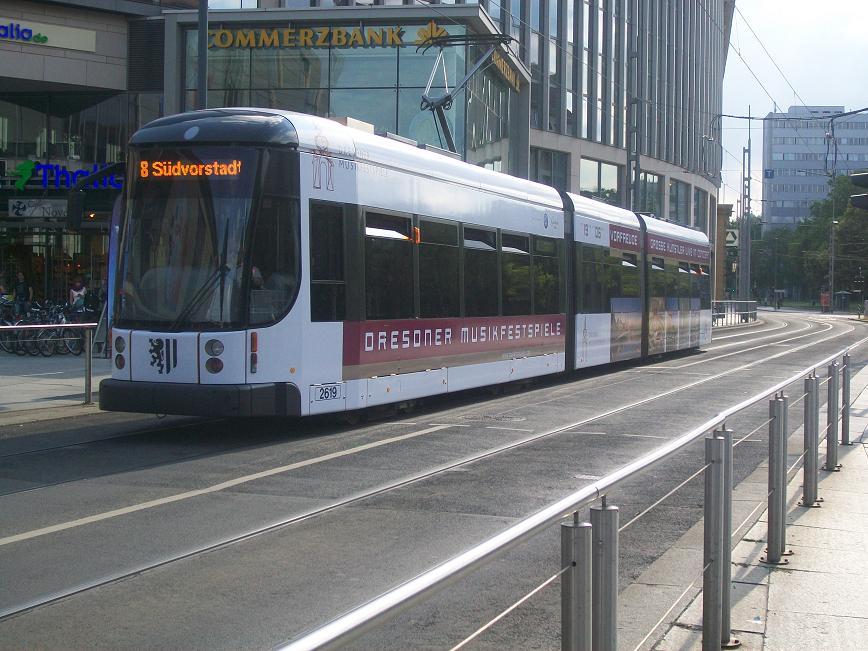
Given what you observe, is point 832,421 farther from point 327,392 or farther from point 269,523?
point 269,523

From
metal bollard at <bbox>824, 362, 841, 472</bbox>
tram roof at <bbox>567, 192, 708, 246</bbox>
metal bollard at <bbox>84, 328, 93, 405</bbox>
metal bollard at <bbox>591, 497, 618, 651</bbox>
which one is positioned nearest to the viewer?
metal bollard at <bbox>591, 497, 618, 651</bbox>

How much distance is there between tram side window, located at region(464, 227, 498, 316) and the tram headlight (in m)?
4.95

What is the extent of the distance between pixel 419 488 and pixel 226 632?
4130 millimetres

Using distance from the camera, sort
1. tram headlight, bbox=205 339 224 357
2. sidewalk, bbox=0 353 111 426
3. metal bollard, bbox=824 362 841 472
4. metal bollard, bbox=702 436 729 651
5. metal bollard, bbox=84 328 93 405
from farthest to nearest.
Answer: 1. metal bollard, bbox=84 328 93 405
2. sidewalk, bbox=0 353 111 426
3. tram headlight, bbox=205 339 224 357
4. metal bollard, bbox=824 362 841 472
5. metal bollard, bbox=702 436 729 651

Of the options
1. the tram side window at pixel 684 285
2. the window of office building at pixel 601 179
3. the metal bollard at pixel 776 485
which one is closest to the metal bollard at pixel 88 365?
the metal bollard at pixel 776 485

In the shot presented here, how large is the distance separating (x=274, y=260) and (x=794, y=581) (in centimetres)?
683

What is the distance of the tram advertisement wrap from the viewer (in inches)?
508

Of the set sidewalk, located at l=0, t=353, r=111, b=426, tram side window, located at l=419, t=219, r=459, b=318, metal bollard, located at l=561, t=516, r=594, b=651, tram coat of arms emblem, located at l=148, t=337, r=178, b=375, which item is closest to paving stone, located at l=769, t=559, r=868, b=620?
metal bollard, located at l=561, t=516, r=594, b=651

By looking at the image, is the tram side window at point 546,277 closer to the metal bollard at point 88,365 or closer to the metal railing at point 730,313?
the metal bollard at point 88,365

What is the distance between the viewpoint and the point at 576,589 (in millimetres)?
3275

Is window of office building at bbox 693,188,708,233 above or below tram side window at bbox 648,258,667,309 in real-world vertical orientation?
above

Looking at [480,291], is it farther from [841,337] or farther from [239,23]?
[841,337]

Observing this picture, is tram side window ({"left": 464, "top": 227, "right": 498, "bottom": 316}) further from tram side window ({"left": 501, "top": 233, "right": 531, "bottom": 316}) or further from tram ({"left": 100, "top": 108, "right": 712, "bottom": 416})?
tram side window ({"left": 501, "top": 233, "right": 531, "bottom": 316})

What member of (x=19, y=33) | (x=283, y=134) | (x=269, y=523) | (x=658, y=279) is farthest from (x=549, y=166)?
(x=269, y=523)
